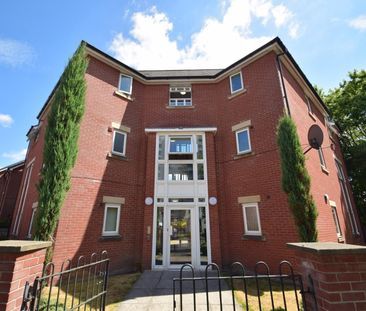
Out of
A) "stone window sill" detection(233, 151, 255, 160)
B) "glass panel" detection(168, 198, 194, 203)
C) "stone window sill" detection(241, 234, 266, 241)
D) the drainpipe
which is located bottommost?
"stone window sill" detection(241, 234, 266, 241)

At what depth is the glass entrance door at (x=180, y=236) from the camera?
9391 millimetres

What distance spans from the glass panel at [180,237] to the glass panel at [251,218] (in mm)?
2710

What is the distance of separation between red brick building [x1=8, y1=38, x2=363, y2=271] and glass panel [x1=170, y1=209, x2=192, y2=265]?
0.04 metres

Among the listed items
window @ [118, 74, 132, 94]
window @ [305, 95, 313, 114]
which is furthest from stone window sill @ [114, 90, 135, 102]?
window @ [305, 95, 313, 114]

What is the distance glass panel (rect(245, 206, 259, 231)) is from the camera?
9.18 m

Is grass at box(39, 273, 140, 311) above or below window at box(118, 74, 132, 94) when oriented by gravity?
below

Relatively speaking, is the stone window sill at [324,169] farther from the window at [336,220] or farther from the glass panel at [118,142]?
the glass panel at [118,142]

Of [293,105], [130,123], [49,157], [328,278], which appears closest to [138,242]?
[49,157]

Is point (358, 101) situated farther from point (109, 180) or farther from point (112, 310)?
point (112, 310)

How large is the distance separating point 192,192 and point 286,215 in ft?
13.8

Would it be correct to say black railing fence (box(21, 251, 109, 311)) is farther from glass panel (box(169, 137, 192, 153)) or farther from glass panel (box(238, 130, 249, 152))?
glass panel (box(238, 130, 249, 152))

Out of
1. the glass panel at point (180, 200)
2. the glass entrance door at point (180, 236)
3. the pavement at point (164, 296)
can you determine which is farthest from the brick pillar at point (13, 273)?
the glass panel at point (180, 200)

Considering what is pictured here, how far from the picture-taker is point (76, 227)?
8422 millimetres

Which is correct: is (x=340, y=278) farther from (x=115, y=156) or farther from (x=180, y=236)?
(x=115, y=156)
